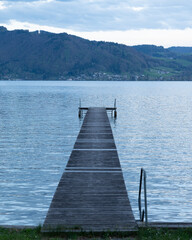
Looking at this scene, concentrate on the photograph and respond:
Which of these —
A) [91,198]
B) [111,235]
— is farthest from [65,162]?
[111,235]

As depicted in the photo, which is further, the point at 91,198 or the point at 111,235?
the point at 91,198

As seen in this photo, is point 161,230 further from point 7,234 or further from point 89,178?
point 89,178

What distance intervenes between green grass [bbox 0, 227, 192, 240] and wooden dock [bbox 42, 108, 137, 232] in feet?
0.58

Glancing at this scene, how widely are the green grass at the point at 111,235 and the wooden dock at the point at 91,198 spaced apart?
18 centimetres

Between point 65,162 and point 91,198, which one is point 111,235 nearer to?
point 91,198

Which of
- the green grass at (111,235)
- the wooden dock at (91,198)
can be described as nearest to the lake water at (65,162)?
the wooden dock at (91,198)

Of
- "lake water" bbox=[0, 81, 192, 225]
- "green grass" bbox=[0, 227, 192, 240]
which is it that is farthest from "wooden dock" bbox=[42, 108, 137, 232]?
"lake water" bbox=[0, 81, 192, 225]

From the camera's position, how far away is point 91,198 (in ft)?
42.7

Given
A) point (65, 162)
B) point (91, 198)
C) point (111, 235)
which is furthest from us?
point (65, 162)

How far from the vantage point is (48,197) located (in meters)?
17.2

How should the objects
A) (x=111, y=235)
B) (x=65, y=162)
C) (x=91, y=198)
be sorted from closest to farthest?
1. (x=111, y=235)
2. (x=91, y=198)
3. (x=65, y=162)

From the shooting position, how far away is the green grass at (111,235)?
32.2ft

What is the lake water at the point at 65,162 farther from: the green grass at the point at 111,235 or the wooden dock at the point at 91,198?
the green grass at the point at 111,235

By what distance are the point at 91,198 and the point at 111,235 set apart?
2.99 meters
